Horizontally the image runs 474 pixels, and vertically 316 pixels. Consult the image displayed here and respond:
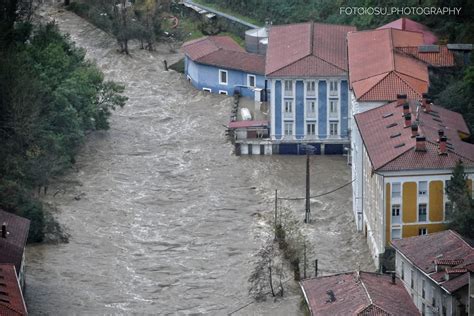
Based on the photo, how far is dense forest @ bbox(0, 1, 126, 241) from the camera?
2815 inches

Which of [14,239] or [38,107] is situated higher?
[38,107]

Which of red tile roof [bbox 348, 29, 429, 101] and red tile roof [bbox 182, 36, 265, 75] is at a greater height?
red tile roof [bbox 348, 29, 429, 101]

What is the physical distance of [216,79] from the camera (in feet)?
300

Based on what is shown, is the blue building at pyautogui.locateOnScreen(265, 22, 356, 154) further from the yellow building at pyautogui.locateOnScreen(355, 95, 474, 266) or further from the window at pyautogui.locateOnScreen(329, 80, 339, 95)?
the yellow building at pyautogui.locateOnScreen(355, 95, 474, 266)

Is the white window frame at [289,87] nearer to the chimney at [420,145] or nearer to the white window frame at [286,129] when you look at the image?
the white window frame at [286,129]

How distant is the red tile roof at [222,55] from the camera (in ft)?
293

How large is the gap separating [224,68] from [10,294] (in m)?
37.9

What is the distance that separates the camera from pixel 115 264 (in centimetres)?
6569

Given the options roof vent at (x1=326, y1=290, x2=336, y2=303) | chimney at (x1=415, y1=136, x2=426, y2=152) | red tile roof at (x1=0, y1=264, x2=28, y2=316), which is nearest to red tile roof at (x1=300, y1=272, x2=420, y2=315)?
roof vent at (x1=326, y1=290, x2=336, y2=303)

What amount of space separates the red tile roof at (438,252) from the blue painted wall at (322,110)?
834 inches

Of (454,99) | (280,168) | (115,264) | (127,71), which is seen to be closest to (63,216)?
(115,264)

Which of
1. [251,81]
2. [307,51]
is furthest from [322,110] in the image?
[251,81]

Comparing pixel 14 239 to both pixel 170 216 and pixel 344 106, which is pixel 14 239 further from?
pixel 344 106

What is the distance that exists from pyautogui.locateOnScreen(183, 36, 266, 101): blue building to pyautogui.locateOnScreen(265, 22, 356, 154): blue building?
22.2ft
